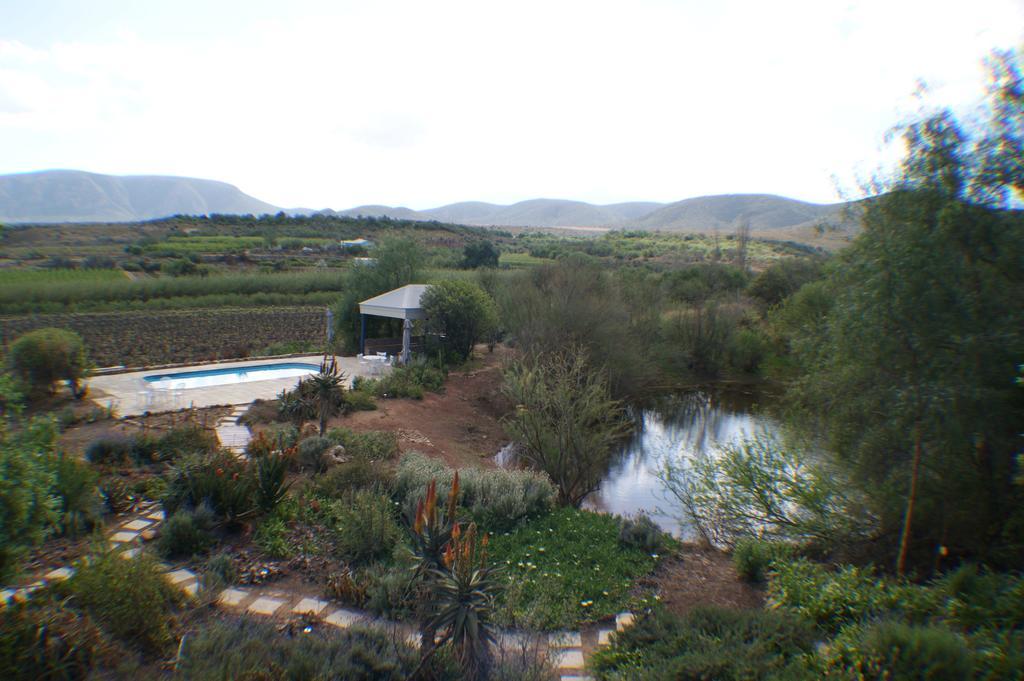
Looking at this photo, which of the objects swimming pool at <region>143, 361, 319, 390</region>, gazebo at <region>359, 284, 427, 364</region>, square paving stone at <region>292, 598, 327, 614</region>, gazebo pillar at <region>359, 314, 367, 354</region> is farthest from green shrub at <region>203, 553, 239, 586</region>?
gazebo pillar at <region>359, 314, 367, 354</region>

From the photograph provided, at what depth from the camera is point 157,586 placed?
13.6 ft

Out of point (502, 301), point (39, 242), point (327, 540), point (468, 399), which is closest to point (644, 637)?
point (327, 540)

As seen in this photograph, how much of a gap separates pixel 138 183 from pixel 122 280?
19402cm

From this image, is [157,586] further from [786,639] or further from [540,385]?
[540,385]

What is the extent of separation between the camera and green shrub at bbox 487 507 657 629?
4.76 metres

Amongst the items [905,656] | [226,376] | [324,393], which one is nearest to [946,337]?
[905,656]

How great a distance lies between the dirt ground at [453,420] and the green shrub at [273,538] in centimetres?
355

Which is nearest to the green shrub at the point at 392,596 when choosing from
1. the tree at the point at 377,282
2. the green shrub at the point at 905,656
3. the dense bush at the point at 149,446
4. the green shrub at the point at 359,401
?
the green shrub at the point at 905,656

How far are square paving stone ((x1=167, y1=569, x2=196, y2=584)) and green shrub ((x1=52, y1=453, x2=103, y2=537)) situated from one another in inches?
49.9

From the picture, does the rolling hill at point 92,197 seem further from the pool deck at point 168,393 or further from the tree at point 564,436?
the tree at point 564,436

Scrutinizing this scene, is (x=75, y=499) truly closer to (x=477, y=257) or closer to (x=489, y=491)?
(x=489, y=491)

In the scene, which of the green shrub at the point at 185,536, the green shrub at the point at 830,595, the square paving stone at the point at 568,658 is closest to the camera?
the square paving stone at the point at 568,658

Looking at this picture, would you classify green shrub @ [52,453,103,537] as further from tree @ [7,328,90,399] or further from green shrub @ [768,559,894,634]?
green shrub @ [768,559,894,634]

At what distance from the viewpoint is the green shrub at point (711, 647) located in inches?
132
